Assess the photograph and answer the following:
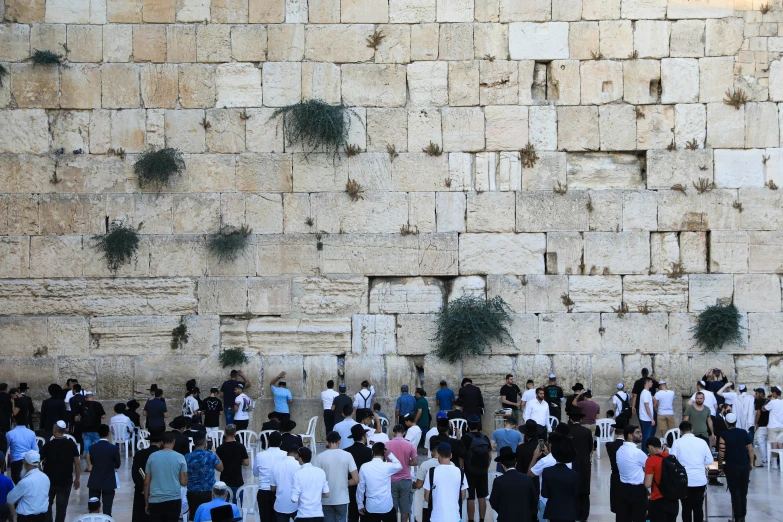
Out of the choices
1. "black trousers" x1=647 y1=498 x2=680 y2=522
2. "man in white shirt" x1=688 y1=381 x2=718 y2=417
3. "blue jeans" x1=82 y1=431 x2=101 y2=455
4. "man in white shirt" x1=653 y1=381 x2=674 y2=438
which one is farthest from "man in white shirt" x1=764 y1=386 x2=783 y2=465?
"blue jeans" x1=82 y1=431 x2=101 y2=455

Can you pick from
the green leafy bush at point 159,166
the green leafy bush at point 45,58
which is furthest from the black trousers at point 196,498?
the green leafy bush at point 45,58

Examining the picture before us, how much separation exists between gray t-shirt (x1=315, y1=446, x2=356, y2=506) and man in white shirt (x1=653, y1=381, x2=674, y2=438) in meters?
7.49

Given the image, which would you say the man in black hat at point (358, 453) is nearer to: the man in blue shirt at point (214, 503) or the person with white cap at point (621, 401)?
the man in blue shirt at point (214, 503)

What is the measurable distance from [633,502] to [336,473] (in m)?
3.01

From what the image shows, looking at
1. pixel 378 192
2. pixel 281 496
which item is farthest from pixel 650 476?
pixel 378 192

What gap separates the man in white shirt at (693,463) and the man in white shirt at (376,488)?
9.92 feet

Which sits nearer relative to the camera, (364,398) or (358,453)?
(358,453)

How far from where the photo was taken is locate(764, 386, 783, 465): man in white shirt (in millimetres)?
14945

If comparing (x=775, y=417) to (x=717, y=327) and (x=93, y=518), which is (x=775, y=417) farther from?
(x=93, y=518)

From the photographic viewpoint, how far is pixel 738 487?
1140cm

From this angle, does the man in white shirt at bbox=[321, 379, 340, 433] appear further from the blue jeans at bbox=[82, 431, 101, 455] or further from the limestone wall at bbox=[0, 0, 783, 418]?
the blue jeans at bbox=[82, 431, 101, 455]

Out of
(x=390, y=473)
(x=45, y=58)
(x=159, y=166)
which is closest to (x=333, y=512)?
(x=390, y=473)

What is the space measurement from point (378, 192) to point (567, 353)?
165 inches

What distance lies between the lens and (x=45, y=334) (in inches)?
674
